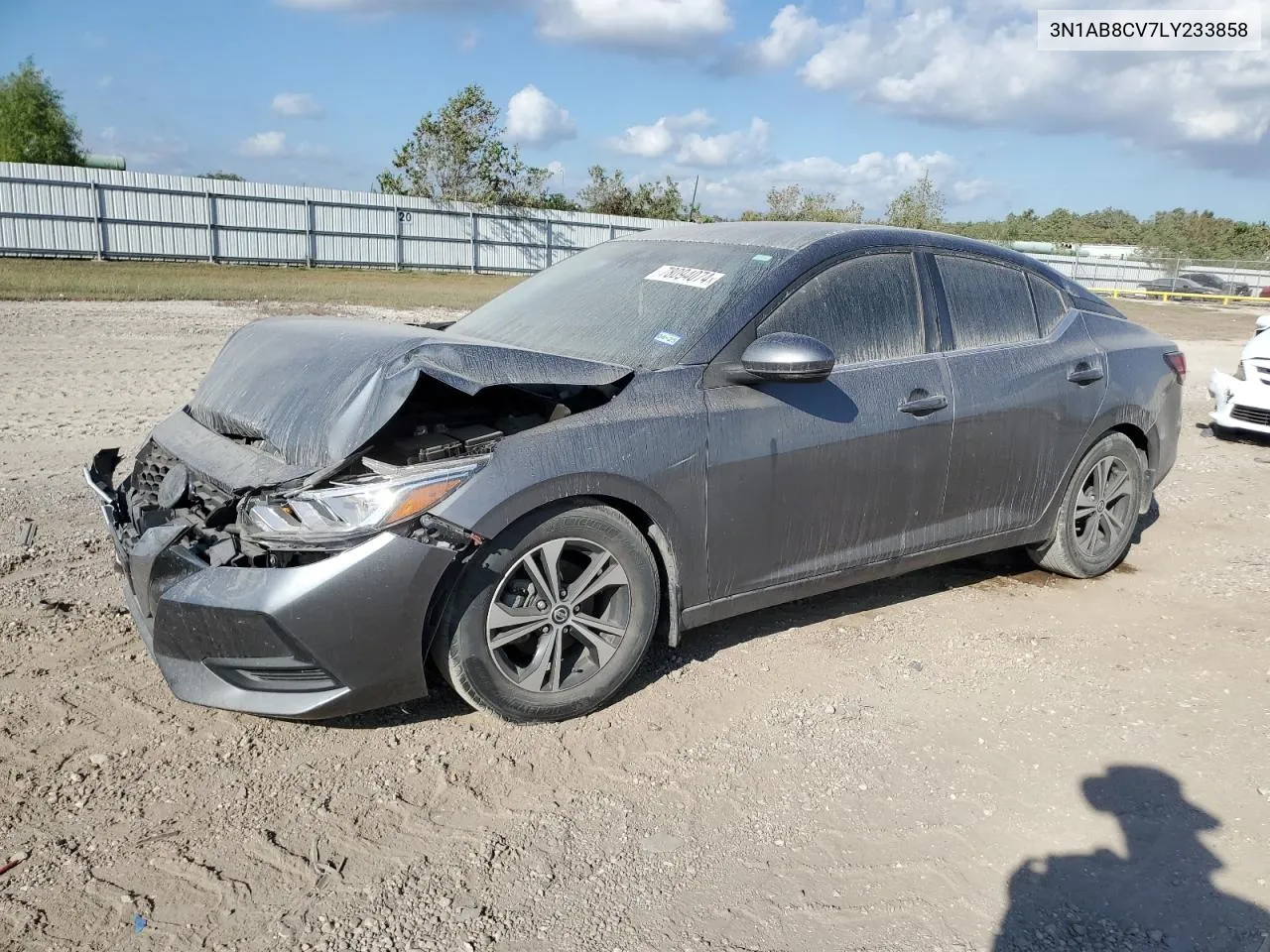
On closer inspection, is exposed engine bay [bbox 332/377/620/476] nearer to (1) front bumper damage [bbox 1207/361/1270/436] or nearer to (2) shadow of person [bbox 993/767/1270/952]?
(2) shadow of person [bbox 993/767/1270/952]

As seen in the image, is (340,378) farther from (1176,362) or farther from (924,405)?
(1176,362)

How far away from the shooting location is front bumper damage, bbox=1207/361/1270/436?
9.32 meters

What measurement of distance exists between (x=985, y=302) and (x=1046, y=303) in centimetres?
51

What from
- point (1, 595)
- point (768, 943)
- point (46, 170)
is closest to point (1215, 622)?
point (768, 943)

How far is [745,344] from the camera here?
3.96 metres

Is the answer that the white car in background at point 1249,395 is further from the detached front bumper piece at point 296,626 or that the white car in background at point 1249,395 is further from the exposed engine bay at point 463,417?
the detached front bumper piece at point 296,626

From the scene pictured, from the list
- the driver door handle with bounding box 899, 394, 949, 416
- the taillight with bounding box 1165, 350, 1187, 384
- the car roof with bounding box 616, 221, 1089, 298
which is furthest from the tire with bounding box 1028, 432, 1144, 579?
the driver door handle with bounding box 899, 394, 949, 416

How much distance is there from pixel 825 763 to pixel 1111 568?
2950 mm

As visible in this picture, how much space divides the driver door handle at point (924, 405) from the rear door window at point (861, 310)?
0.71ft

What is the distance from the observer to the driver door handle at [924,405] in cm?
434

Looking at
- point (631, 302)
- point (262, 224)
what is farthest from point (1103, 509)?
point (262, 224)

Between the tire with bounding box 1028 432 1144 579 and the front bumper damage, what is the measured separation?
15.7 ft

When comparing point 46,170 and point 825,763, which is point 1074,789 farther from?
point 46,170

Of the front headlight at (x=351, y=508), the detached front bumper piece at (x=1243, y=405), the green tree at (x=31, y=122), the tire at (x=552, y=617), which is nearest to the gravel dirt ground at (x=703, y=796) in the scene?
the tire at (x=552, y=617)
